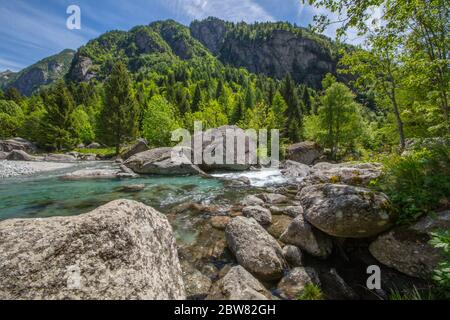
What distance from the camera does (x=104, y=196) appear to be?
38.2 feet

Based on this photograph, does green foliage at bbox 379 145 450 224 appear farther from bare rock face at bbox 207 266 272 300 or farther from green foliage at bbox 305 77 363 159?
green foliage at bbox 305 77 363 159

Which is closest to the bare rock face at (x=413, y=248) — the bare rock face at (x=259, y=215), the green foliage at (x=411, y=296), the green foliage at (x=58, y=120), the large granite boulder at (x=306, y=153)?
the green foliage at (x=411, y=296)

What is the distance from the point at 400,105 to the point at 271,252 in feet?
57.4

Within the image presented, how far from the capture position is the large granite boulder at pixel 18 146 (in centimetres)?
3933

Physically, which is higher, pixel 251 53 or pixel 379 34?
pixel 251 53

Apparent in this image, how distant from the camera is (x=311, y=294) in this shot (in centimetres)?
396

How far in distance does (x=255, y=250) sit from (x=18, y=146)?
54127 millimetres

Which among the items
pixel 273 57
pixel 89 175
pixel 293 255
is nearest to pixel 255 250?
pixel 293 255

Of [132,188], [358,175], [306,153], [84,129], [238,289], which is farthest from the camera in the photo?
[84,129]

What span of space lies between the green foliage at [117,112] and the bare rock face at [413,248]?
41.1 m

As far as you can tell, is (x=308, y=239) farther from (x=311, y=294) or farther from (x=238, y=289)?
(x=238, y=289)

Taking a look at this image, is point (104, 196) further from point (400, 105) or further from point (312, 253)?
point (400, 105)

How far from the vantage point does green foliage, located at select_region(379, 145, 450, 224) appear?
454cm
